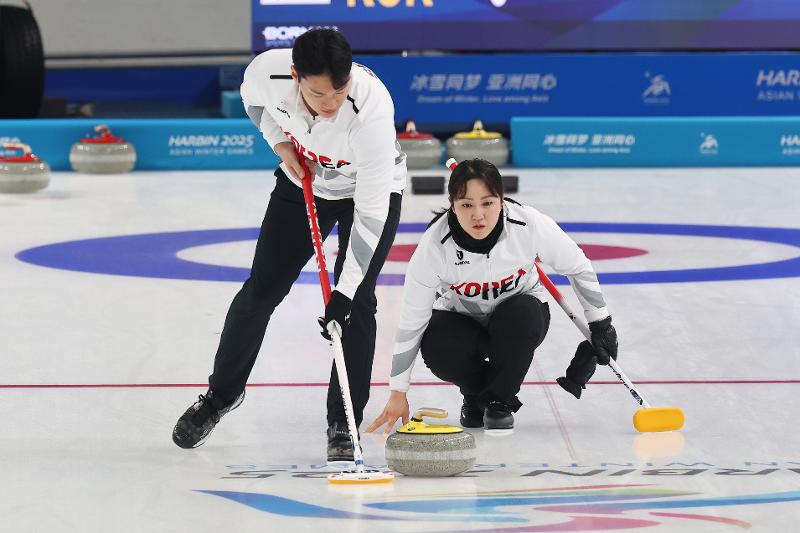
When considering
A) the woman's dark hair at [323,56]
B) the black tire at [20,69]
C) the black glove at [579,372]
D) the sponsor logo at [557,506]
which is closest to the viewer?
the sponsor logo at [557,506]

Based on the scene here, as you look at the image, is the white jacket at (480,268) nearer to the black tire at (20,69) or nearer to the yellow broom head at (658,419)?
the yellow broom head at (658,419)

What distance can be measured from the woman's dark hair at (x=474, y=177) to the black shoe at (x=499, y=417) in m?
0.67

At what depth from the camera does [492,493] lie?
3512 millimetres

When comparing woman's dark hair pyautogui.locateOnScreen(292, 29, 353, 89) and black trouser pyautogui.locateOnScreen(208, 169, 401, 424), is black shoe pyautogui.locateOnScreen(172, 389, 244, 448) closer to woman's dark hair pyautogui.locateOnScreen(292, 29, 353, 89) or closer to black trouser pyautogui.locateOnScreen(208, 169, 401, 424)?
black trouser pyautogui.locateOnScreen(208, 169, 401, 424)

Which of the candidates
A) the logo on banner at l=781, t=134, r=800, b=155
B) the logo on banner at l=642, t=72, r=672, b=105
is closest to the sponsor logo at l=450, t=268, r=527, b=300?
the logo on banner at l=781, t=134, r=800, b=155

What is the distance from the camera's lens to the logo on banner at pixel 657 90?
45.4 feet

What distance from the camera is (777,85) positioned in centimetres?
1384

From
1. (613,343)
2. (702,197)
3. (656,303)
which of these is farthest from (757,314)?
(702,197)

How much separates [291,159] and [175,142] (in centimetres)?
891

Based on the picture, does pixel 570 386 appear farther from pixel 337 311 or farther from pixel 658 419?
pixel 337 311

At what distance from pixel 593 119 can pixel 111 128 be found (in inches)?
175

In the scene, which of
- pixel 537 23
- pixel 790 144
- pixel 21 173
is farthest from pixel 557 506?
pixel 537 23

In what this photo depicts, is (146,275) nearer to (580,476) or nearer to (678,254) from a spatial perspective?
(678,254)

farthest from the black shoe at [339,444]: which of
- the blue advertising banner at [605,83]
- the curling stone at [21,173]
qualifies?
the blue advertising banner at [605,83]
